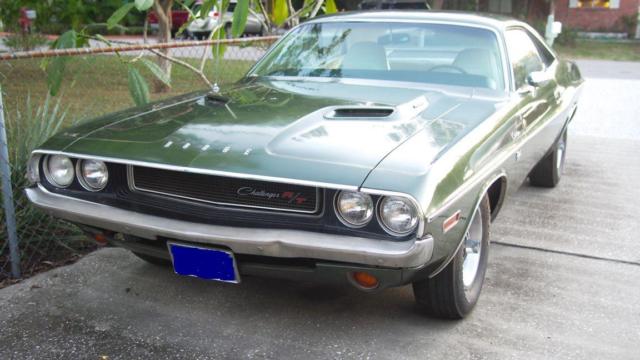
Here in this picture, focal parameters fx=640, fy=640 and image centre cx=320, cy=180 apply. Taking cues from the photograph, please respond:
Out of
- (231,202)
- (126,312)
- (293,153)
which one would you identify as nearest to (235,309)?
(126,312)

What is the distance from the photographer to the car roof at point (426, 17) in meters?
4.06

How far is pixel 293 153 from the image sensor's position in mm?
2604

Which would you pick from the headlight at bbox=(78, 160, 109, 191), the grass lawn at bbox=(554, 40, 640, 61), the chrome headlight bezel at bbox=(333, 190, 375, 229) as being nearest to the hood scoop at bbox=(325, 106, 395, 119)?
the chrome headlight bezel at bbox=(333, 190, 375, 229)

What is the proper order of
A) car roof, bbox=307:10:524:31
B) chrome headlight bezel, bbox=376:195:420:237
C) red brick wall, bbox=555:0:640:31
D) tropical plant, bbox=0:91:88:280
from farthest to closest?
1. red brick wall, bbox=555:0:640:31
2. car roof, bbox=307:10:524:31
3. tropical plant, bbox=0:91:88:280
4. chrome headlight bezel, bbox=376:195:420:237

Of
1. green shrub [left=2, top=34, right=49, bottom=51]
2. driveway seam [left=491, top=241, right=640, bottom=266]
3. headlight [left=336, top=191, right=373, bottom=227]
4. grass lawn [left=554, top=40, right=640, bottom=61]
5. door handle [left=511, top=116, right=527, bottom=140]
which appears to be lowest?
grass lawn [left=554, top=40, right=640, bottom=61]

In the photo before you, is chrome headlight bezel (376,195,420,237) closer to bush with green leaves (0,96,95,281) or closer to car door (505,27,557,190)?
car door (505,27,557,190)

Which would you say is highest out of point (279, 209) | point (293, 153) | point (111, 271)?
point (293, 153)

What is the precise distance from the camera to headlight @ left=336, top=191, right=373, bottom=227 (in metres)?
2.45

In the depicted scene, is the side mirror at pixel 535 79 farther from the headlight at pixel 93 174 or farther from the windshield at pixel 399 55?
the headlight at pixel 93 174

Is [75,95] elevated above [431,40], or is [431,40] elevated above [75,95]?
[431,40]

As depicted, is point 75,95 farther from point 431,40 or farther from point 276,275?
point 276,275

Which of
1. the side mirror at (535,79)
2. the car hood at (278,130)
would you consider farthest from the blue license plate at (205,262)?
the side mirror at (535,79)

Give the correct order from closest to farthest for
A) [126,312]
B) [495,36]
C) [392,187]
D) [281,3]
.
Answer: [392,187] → [126,312] → [495,36] → [281,3]

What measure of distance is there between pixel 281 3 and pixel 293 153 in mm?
3445
